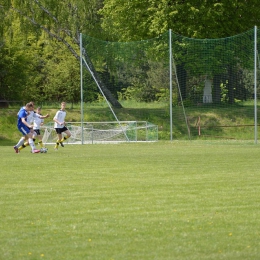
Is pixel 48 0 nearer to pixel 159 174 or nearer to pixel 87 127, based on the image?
pixel 87 127

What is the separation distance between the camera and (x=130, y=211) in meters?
12.1

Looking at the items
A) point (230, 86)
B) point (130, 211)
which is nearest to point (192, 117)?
point (230, 86)

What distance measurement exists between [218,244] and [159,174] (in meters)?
8.96

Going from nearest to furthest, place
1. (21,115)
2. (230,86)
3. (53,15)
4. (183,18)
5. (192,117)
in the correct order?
(21,115)
(230,86)
(192,117)
(53,15)
(183,18)

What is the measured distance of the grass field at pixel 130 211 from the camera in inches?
365

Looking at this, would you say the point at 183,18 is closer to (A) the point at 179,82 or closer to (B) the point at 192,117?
(B) the point at 192,117

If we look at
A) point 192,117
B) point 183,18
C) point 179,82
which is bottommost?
point 192,117

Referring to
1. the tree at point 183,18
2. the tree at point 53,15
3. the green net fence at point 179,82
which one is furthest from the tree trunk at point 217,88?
the tree at point 53,15

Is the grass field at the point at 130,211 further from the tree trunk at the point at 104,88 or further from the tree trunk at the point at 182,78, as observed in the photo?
the tree trunk at the point at 182,78

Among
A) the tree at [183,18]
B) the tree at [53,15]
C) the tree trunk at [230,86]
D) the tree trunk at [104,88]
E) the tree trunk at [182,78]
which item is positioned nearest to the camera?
the tree trunk at [104,88]

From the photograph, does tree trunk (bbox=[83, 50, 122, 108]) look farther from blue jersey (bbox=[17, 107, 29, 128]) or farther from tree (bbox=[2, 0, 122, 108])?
blue jersey (bbox=[17, 107, 29, 128])

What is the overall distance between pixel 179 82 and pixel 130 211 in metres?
26.4

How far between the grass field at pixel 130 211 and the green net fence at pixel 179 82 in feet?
53.1

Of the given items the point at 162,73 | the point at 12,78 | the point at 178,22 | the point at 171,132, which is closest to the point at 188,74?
the point at 162,73
